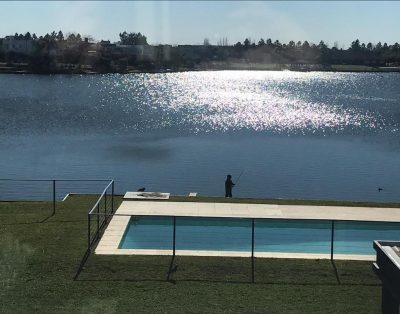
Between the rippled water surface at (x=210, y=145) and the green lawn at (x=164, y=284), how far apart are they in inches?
692

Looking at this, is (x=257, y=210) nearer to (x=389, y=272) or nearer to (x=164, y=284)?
(x=164, y=284)

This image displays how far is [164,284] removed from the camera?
12.1 metres

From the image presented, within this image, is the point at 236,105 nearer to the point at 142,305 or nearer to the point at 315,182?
the point at 315,182

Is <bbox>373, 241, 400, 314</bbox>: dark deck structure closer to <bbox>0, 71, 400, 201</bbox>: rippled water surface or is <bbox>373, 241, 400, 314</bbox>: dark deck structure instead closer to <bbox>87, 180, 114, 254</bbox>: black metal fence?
<bbox>87, 180, 114, 254</bbox>: black metal fence

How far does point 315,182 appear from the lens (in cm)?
3459

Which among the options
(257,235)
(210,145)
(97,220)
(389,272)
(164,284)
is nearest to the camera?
(389,272)

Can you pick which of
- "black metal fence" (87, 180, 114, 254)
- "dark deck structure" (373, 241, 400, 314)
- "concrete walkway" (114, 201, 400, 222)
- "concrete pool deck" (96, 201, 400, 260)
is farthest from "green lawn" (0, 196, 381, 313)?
"concrete walkway" (114, 201, 400, 222)

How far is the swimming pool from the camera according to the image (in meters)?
15.6

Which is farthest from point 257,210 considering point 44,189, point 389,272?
point 44,189

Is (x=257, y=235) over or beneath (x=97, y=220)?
beneath

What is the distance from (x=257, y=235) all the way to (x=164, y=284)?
5274mm

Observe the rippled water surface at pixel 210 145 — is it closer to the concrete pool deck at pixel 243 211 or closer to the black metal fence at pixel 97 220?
the concrete pool deck at pixel 243 211

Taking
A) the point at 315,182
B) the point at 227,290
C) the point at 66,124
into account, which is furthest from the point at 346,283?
the point at 66,124

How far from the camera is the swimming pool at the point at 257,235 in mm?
15617
